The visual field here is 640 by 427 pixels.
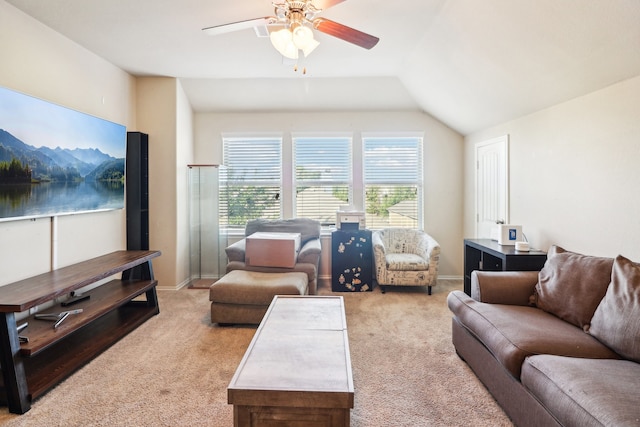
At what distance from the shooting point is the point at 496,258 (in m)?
3.46

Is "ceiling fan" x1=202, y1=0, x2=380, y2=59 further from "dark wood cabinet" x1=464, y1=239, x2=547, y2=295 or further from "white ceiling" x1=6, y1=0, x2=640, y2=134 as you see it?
"dark wood cabinet" x1=464, y1=239, x2=547, y2=295

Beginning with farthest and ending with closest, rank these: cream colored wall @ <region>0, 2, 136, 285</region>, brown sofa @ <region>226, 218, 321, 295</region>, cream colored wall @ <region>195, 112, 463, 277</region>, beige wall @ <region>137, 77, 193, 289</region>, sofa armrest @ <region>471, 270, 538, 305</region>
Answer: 1. cream colored wall @ <region>195, 112, 463, 277</region>
2. beige wall @ <region>137, 77, 193, 289</region>
3. brown sofa @ <region>226, 218, 321, 295</region>
4. cream colored wall @ <region>0, 2, 136, 285</region>
5. sofa armrest @ <region>471, 270, 538, 305</region>

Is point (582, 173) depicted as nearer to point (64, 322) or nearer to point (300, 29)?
point (300, 29)

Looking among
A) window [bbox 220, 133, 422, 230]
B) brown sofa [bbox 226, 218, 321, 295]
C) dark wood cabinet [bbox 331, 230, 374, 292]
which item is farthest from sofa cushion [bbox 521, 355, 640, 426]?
window [bbox 220, 133, 422, 230]

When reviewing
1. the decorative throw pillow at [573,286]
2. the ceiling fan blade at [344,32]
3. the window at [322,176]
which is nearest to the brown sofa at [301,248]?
the window at [322,176]

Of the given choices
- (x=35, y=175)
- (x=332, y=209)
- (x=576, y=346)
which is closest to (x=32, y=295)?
(x=35, y=175)

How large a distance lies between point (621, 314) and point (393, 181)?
3.37 m

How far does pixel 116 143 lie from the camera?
138 inches

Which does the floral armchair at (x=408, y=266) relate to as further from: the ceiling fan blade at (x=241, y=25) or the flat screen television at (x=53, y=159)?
the flat screen television at (x=53, y=159)

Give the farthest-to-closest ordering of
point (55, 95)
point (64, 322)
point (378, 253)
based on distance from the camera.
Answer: point (378, 253) → point (55, 95) → point (64, 322)

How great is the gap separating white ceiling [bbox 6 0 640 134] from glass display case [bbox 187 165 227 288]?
3.62ft

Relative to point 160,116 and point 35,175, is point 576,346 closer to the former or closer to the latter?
point 35,175

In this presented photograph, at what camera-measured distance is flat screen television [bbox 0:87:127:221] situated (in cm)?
238

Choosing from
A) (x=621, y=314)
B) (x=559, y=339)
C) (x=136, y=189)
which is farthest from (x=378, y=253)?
(x=136, y=189)
